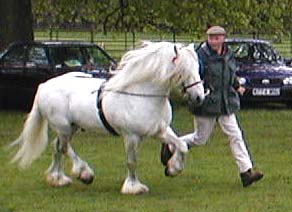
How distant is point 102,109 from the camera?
11625 millimetres

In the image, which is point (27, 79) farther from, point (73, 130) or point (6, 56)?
→ point (73, 130)

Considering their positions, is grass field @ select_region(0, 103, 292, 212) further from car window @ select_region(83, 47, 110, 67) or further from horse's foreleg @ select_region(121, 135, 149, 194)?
car window @ select_region(83, 47, 110, 67)

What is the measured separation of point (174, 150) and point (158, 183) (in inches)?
40.8

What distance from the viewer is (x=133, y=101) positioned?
11.5m

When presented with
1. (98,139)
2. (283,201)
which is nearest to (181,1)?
(98,139)

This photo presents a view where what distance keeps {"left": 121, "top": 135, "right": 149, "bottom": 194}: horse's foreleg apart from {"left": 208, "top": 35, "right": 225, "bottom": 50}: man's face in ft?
5.23

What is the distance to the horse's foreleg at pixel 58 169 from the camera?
12461 millimetres

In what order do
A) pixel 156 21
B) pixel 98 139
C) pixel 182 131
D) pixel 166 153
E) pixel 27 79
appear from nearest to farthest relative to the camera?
pixel 166 153
pixel 98 139
pixel 182 131
pixel 27 79
pixel 156 21

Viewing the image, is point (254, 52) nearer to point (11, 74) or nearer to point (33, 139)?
point (11, 74)

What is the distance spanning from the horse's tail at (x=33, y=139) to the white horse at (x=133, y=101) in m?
0.29

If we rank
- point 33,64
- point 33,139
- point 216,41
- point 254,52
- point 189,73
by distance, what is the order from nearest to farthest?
1. point 189,73
2. point 216,41
3. point 33,139
4. point 33,64
5. point 254,52

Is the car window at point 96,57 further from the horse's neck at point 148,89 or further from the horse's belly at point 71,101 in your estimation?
the horse's neck at point 148,89

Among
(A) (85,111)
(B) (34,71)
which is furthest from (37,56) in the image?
(A) (85,111)

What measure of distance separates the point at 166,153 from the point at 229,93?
1.04 metres
